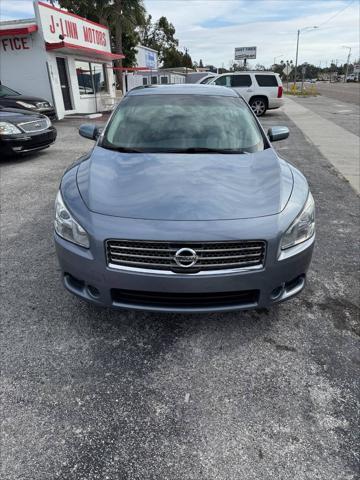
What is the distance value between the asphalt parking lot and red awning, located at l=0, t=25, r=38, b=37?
13.7 m

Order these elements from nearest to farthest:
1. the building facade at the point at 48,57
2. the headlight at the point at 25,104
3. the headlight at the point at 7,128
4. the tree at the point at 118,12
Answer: the headlight at the point at 7,128 → the headlight at the point at 25,104 → the building facade at the point at 48,57 → the tree at the point at 118,12

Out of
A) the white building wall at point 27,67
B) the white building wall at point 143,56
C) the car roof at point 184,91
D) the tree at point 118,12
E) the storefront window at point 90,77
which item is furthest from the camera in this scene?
the white building wall at point 143,56

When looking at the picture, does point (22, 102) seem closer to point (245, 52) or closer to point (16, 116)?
point (16, 116)

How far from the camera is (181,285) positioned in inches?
87.3

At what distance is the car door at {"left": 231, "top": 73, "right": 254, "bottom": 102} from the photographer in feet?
56.1

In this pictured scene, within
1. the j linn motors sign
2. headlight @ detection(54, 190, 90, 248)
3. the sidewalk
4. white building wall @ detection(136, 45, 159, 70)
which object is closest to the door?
the j linn motors sign

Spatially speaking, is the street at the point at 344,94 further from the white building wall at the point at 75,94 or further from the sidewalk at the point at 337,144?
the white building wall at the point at 75,94

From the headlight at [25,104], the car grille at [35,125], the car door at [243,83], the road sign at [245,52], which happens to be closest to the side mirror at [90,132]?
the car grille at [35,125]

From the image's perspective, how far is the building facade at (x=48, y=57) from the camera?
14195 millimetres

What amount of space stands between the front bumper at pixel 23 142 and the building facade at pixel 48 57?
7966mm

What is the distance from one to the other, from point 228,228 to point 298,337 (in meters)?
1.05

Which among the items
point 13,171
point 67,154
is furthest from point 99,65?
point 13,171

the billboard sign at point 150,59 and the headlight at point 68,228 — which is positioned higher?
the billboard sign at point 150,59

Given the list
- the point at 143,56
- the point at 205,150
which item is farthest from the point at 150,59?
the point at 205,150
